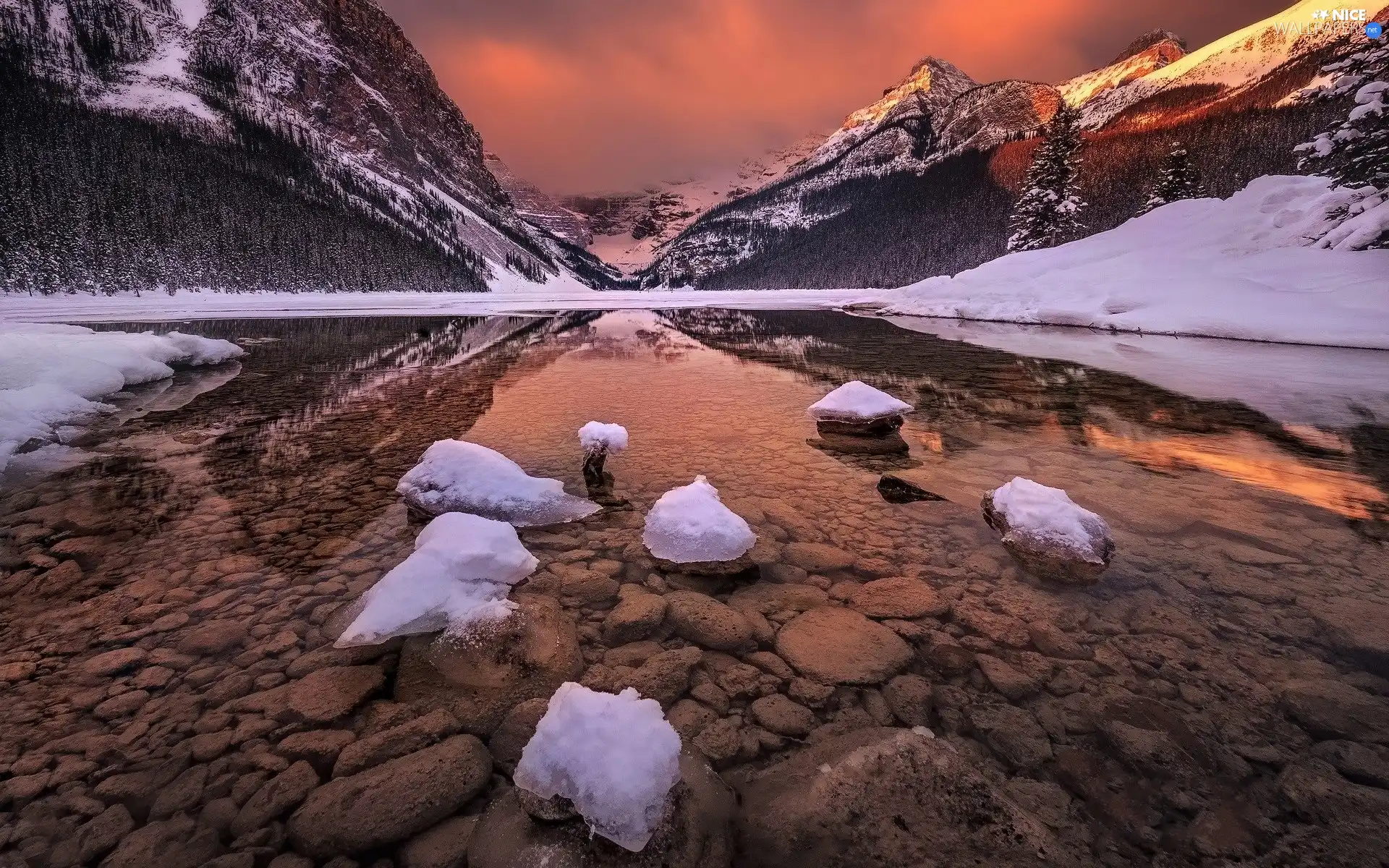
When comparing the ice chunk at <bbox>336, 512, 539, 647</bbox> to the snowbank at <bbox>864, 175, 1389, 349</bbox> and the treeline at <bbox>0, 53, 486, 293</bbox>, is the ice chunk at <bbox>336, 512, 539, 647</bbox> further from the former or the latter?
the treeline at <bbox>0, 53, 486, 293</bbox>

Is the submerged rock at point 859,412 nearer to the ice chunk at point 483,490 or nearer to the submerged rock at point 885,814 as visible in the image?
the ice chunk at point 483,490

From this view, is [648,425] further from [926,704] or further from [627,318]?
[627,318]

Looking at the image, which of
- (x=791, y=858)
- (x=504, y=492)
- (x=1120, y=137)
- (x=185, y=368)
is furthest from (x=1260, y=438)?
(x=1120, y=137)

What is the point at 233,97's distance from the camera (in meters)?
149

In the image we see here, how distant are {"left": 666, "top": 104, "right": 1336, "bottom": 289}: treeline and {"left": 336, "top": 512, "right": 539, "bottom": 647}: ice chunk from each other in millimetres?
54724

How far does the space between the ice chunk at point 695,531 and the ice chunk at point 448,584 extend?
3.53 ft

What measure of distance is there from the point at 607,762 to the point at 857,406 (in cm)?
674

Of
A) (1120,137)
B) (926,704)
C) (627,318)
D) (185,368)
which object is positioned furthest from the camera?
(1120,137)

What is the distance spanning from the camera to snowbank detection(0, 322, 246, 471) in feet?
25.3

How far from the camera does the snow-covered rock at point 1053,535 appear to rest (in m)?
4.45

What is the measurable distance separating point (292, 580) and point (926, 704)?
4624 millimetres

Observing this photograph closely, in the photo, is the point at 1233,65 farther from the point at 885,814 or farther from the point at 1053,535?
the point at 885,814

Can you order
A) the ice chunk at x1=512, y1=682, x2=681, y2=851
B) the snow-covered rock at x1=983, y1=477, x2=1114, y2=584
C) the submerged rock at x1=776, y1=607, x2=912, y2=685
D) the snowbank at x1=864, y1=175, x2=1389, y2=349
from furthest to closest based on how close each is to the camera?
the snowbank at x1=864, y1=175, x2=1389, y2=349 < the snow-covered rock at x1=983, y1=477, x2=1114, y2=584 < the submerged rock at x1=776, y1=607, x2=912, y2=685 < the ice chunk at x1=512, y1=682, x2=681, y2=851

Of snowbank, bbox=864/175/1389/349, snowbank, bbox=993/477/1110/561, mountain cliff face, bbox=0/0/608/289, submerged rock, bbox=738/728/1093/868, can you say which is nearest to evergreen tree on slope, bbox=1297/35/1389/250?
snowbank, bbox=864/175/1389/349
